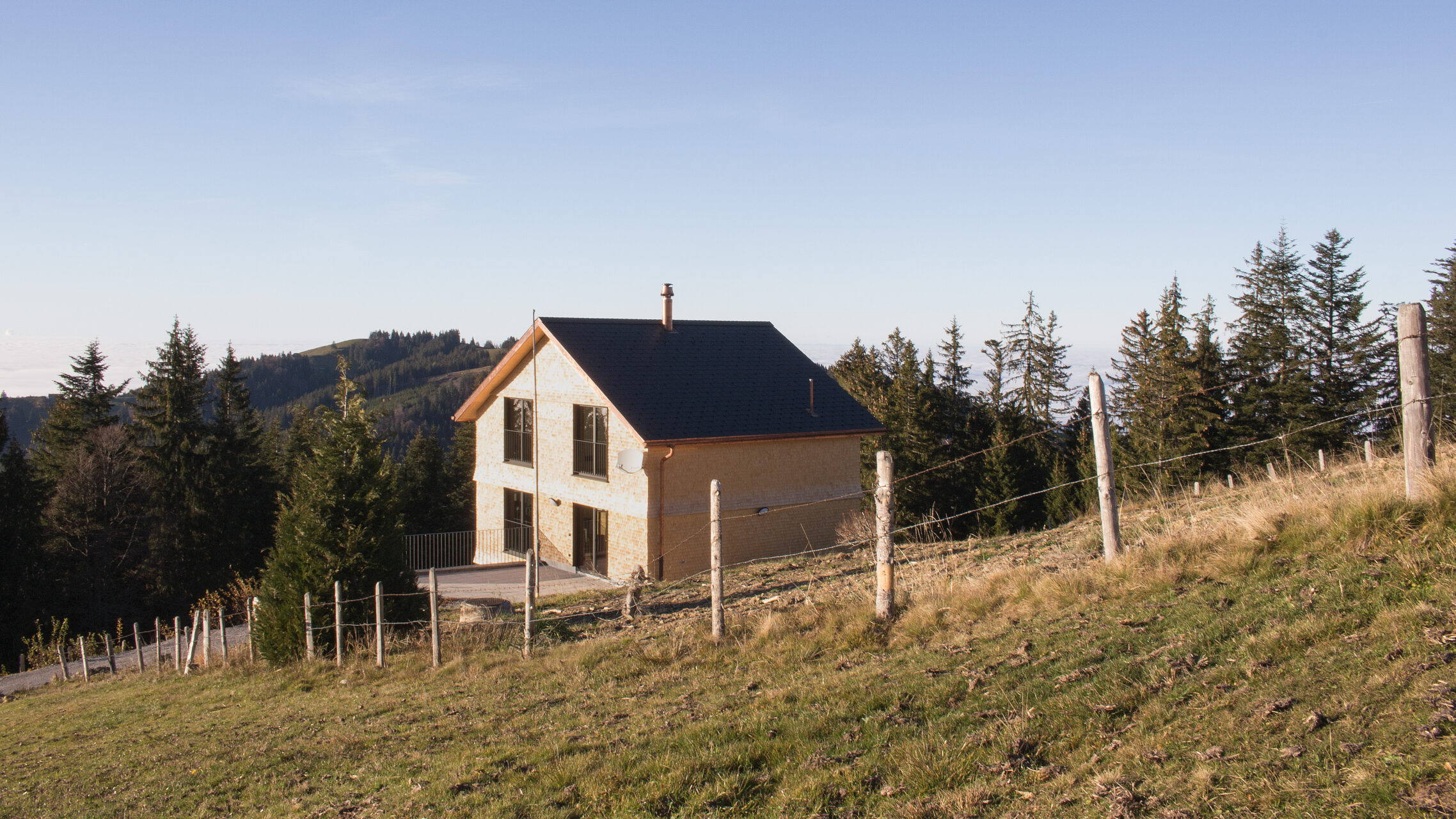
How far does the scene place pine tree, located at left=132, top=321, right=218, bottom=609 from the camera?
3675 cm

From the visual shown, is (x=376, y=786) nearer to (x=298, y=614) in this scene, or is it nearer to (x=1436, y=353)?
(x=298, y=614)

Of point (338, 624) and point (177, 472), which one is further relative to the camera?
point (177, 472)

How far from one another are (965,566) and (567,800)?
25.0 feet

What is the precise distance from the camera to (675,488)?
806 inches

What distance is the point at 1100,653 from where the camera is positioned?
6.32 m

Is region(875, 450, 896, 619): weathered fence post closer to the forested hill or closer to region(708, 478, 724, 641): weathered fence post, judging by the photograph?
region(708, 478, 724, 641): weathered fence post

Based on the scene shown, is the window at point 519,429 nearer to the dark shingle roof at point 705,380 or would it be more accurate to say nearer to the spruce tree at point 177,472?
the dark shingle roof at point 705,380

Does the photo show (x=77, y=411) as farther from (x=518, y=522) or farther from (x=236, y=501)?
(x=518, y=522)

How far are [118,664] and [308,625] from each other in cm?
1120

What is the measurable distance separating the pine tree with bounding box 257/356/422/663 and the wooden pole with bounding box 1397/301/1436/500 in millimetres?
13035

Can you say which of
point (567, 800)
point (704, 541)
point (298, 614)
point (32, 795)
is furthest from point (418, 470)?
point (567, 800)

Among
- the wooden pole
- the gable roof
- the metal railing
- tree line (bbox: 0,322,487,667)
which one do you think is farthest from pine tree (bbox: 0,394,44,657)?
the wooden pole

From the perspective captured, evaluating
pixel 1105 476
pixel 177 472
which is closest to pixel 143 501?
pixel 177 472

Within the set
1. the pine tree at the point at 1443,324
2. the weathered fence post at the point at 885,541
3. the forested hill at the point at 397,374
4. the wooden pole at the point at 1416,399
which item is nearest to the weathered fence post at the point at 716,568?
the weathered fence post at the point at 885,541
